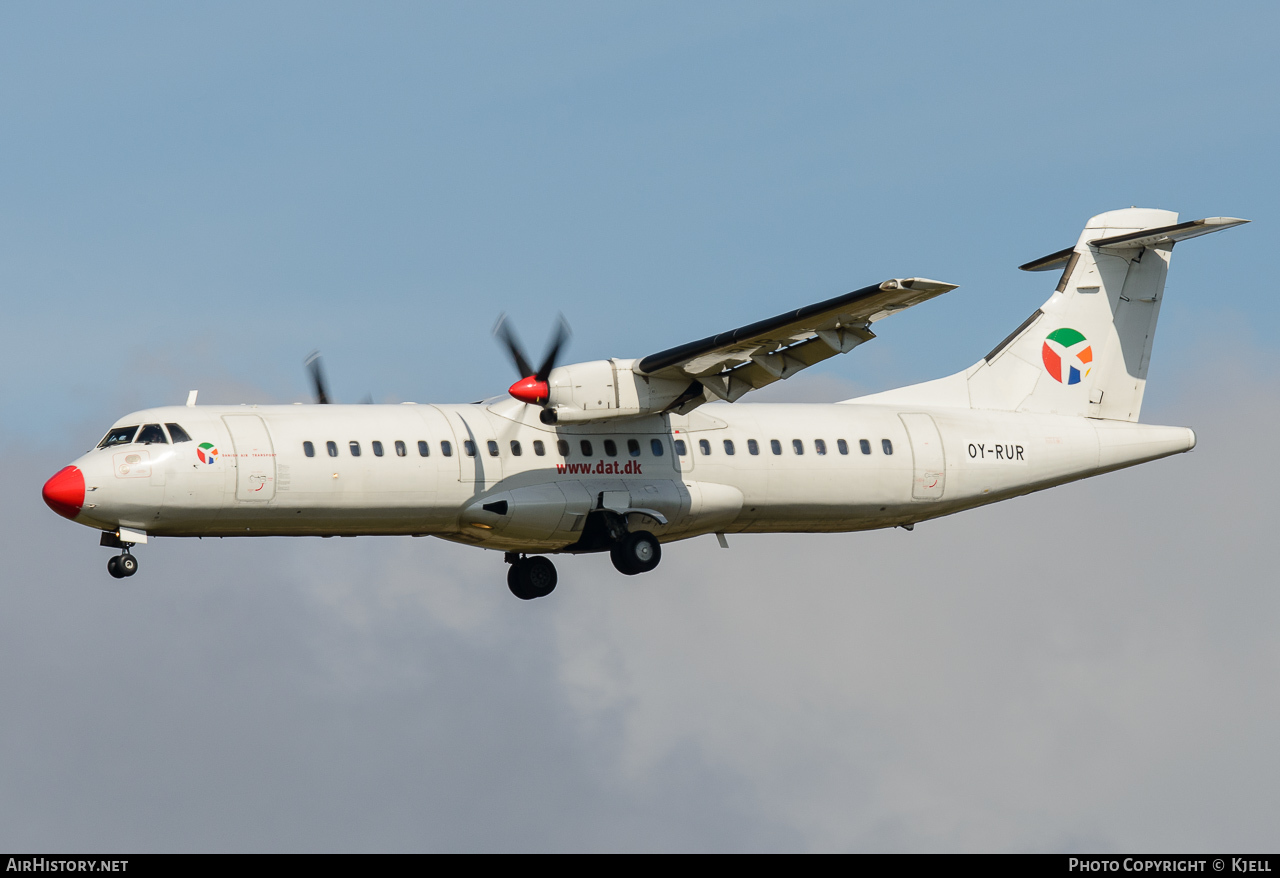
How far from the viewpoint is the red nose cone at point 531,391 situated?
26750mm

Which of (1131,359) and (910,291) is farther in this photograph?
(1131,359)

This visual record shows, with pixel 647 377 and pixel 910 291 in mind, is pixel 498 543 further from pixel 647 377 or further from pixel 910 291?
pixel 910 291

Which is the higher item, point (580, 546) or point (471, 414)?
point (471, 414)

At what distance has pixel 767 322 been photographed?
25797mm

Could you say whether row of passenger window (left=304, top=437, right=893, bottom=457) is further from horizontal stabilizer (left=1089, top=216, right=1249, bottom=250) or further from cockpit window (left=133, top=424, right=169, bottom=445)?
horizontal stabilizer (left=1089, top=216, right=1249, bottom=250)

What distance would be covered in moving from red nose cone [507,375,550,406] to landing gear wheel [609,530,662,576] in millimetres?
2541

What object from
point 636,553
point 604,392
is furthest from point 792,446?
point 604,392

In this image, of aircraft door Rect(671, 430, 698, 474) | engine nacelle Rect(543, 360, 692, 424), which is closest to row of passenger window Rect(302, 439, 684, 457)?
aircraft door Rect(671, 430, 698, 474)

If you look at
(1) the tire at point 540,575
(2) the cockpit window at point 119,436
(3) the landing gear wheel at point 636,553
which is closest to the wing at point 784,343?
(3) the landing gear wheel at point 636,553
